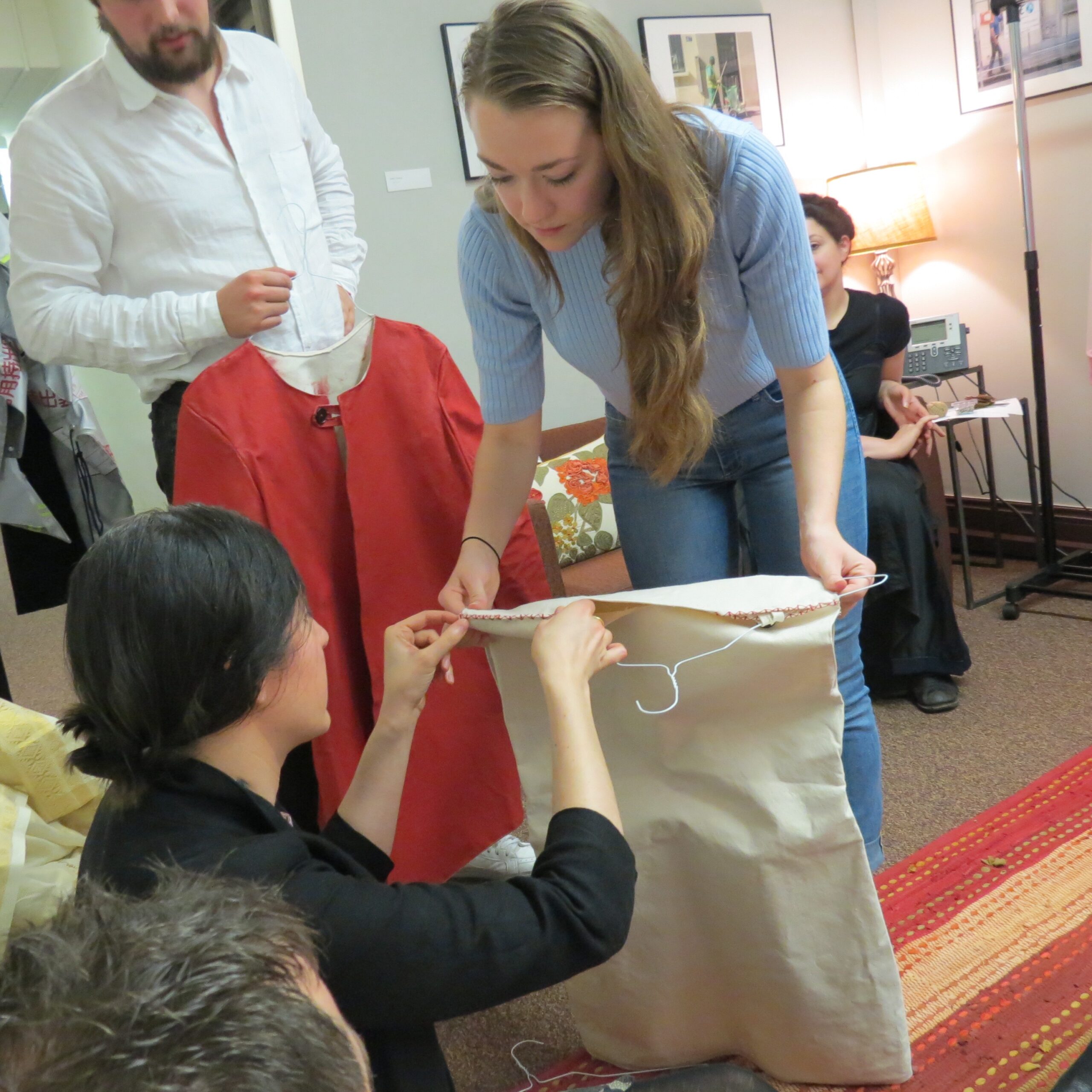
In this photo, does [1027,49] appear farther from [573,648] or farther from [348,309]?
[573,648]

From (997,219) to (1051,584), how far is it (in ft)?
3.91

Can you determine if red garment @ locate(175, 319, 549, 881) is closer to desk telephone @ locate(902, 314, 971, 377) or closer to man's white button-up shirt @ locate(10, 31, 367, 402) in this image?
man's white button-up shirt @ locate(10, 31, 367, 402)

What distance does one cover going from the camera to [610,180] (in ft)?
3.71

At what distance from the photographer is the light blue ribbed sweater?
1.15 metres

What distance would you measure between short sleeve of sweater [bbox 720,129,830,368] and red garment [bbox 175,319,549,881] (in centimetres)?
50

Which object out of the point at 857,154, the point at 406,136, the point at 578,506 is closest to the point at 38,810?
the point at 578,506

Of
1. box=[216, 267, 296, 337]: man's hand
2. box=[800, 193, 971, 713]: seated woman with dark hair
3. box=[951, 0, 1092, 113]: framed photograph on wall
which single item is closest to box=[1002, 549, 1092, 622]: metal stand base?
box=[800, 193, 971, 713]: seated woman with dark hair

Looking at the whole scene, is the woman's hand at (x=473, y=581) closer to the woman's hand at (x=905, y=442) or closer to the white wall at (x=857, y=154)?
the woman's hand at (x=905, y=442)

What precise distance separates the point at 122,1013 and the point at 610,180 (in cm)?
94

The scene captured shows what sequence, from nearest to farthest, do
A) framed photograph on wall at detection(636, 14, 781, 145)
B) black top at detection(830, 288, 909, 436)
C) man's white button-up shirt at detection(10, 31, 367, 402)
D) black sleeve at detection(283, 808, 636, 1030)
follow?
black sleeve at detection(283, 808, 636, 1030), man's white button-up shirt at detection(10, 31, 367, 402), black top at detection(830, 288, 909, 436), framed photograph on wall at detection(636, 14, 781, 145)

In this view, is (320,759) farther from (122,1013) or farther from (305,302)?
(122,1013)

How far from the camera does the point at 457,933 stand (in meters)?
0.81

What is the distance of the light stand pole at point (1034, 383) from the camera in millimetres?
2723

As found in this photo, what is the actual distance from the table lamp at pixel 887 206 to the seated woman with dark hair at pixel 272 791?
2.83m
